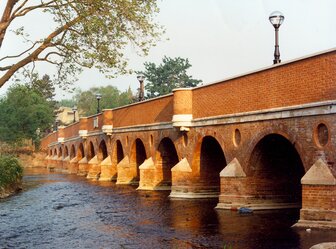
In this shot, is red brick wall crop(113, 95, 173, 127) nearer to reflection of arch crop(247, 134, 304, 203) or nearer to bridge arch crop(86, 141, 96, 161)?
reflection of arch crop(247, 134, 304, 203)

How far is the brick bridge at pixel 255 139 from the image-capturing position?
44.3 ft

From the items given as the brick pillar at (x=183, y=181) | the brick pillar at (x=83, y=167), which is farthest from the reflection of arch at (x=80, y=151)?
the brick pillar at (x=183, y=181)

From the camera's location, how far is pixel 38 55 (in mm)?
17266

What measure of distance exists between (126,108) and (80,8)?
15.0m

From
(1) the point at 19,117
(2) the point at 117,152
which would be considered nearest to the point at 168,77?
(1) the point at 19,117

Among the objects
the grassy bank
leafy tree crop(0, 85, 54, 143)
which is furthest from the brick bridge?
leafy tree crop(0, 85, 54, 143)

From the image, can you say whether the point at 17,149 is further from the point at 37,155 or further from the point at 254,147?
the point at 254,147

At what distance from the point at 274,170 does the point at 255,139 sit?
1623 mm

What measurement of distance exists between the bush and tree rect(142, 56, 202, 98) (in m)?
40.6

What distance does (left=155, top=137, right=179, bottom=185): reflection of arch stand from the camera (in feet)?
86.4

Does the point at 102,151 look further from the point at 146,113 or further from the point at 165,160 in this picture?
the point at 165,160

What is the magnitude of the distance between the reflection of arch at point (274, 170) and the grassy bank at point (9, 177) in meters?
13.9

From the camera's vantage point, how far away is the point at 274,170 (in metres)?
17.8

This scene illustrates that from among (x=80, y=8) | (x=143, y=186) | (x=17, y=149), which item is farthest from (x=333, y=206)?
(x=17, y=149)
